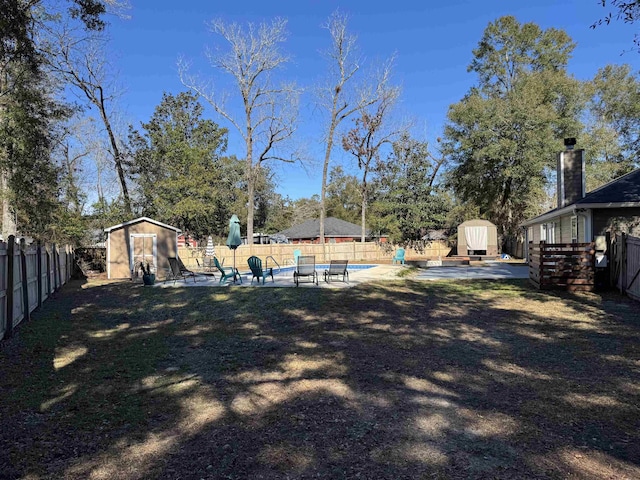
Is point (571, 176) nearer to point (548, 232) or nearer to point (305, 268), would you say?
point (548, 232)

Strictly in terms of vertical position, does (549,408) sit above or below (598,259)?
below

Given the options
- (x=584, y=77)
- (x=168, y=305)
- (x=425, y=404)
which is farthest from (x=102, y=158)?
(x=584, y=77)

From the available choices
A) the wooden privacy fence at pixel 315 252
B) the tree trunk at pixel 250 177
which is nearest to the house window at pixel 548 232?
the wooden privacy fence at pixel 315 252

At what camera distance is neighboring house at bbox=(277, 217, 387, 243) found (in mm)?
43562

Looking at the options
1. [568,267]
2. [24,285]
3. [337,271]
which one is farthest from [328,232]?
[24,285]

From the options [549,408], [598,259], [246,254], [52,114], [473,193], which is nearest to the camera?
[549,408]

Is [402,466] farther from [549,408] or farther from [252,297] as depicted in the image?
[252,297]

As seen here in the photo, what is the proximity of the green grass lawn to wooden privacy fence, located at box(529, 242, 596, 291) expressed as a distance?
2.88 m

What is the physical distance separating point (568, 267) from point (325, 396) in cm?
914

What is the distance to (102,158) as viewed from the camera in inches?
1289

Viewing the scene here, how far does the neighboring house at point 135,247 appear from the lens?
16180 mm

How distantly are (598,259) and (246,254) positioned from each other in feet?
54.6

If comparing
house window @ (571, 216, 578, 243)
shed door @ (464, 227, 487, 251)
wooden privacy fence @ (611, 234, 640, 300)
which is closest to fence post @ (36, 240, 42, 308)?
wooden privacy fence @ (611, 234, 640, 300)

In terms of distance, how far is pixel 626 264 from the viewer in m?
9.48
